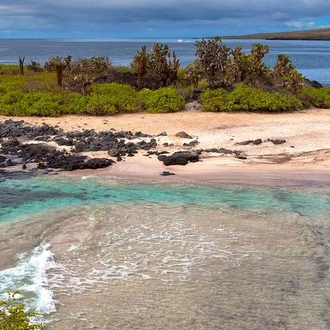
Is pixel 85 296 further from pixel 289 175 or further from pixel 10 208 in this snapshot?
pixel 289 175

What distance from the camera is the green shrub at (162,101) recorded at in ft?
76.7

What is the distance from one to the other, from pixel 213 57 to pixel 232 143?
11.1m

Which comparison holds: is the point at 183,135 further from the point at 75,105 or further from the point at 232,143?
the point at 75,105

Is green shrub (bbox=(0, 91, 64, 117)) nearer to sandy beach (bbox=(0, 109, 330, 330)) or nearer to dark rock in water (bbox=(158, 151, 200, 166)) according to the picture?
sandy beach (bbox=(0, 109, 330, 330))

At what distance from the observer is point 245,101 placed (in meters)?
23.4

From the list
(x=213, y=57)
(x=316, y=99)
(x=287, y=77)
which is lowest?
(x=316, y=99)

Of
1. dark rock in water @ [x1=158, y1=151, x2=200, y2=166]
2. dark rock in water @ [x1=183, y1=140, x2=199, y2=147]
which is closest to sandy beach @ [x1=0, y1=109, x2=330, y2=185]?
dark rock in water @ [x1=183, y1=140, x2=199, y2=147]

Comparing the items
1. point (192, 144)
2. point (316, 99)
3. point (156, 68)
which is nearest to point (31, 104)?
point (156, 68)

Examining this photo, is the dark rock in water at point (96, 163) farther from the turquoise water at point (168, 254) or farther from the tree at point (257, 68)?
the tree at point (257, 68)

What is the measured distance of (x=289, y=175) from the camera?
14.5 meters

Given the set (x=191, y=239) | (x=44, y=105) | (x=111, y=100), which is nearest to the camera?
(x=191, y=239)

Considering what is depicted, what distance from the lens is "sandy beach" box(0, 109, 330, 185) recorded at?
47.8ft

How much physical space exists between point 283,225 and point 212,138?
799 centimetres

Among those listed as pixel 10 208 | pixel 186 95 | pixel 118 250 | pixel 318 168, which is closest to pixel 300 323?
pixel 118 250
